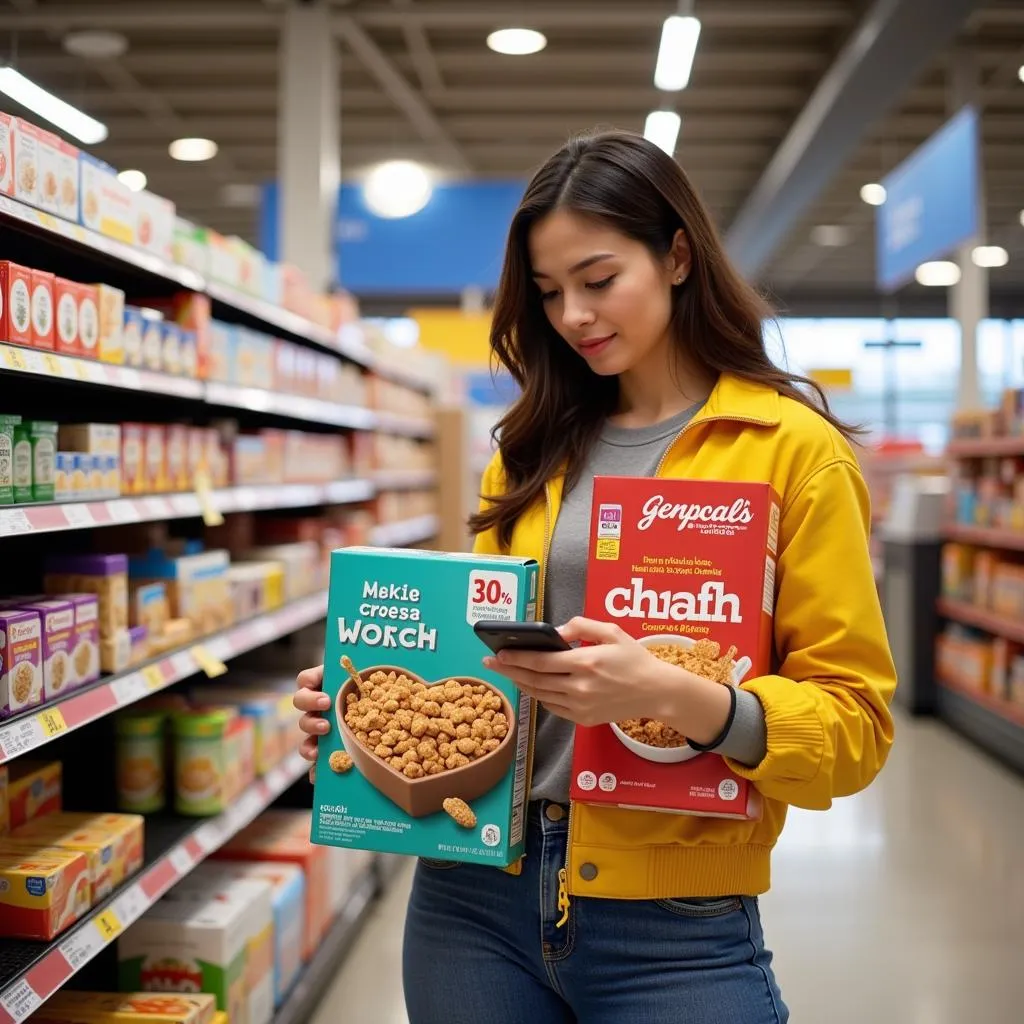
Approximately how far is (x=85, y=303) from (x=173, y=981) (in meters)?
1.58

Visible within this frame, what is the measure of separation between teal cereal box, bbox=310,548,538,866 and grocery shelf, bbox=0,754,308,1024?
822 mm

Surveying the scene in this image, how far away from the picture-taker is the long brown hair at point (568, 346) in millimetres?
1514

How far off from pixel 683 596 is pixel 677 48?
697 centimetres

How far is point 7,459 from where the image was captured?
2066mm

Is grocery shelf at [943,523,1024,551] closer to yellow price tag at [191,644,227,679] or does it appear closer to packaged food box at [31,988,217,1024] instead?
yellow price tag at [191,644,227,679]

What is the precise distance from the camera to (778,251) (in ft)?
58.5

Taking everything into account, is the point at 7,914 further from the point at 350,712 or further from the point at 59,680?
the point at 350,712

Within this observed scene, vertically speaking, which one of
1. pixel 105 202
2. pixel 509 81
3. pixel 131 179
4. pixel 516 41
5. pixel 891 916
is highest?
pixel 509 81

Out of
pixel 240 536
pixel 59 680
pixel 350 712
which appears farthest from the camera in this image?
pixel 240 536

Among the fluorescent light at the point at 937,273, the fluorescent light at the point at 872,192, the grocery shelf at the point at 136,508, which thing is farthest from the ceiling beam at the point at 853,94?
the fluorescent light at the point at 937,273

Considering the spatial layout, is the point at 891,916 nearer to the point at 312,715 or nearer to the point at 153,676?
the point at 153,676

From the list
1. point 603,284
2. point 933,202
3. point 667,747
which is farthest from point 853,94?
point 667,747

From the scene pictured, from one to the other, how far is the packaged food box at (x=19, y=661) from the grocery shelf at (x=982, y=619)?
562 centimetres

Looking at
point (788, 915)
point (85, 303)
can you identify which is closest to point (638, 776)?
point (85, 303)
